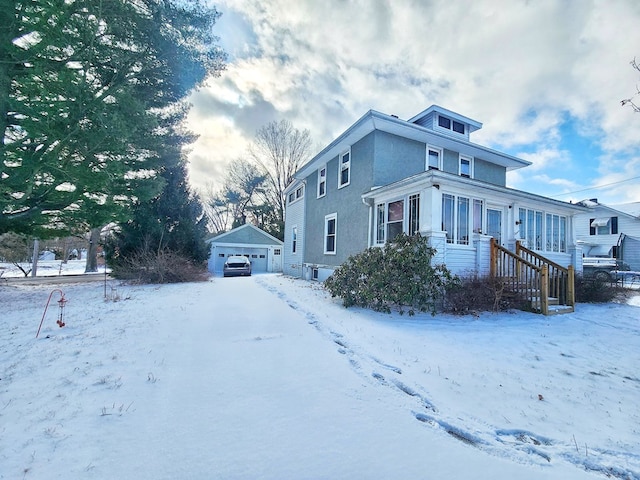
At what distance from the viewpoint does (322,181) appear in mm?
15297

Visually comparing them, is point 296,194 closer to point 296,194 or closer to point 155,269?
point 296,194

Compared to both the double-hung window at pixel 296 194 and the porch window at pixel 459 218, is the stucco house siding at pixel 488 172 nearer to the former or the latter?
the porch window at pixel 459 218

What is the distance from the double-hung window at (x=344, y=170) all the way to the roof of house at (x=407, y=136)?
319 mm

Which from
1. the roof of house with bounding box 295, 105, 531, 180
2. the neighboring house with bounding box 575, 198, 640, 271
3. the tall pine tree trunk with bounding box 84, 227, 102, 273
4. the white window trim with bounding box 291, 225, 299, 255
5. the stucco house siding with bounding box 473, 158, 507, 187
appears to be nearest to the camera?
the roof of house with bounding box 295, 105, 531, 180

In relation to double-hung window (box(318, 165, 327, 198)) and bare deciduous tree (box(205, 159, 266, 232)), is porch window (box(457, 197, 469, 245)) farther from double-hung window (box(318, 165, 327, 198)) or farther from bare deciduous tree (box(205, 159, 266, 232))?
bare deciduous tree (box(205, 159, 266, 232))

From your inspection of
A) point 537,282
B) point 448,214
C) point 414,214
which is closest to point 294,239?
point 414,214

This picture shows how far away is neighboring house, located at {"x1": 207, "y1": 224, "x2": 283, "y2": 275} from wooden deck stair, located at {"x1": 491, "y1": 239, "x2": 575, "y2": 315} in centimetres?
2076

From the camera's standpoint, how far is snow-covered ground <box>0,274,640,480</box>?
1967 mm

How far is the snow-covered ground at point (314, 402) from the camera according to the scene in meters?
1.97

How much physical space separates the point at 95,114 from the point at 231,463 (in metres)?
9.85

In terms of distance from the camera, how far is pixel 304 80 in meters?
12.8

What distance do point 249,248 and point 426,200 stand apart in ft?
68.0

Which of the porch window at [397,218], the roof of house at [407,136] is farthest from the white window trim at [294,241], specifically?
the porch window at [397,218]

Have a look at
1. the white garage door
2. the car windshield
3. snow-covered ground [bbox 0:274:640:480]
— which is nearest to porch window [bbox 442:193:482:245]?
snow-covered ground [bbox 0:274:640:480]
